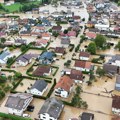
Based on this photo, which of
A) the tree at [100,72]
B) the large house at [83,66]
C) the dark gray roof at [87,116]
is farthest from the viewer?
the large house at [83,66]

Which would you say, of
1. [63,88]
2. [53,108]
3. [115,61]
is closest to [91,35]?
[115,61]

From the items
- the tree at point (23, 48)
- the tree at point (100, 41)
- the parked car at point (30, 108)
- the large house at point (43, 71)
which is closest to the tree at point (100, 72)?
the large house at point (43, 71)

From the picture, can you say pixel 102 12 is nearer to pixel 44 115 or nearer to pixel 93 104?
pixel 93 104

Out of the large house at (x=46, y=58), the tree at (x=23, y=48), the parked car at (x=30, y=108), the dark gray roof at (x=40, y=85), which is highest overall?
the dark gray roof at (x=40, y=85)

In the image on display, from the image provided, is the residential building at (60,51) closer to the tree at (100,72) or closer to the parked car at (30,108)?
the tree at (100,72)

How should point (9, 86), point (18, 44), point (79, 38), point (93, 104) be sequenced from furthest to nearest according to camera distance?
1. point (79, 38)
2. point (18, 44)
3. point (9, 86)
4. point (93, 104)

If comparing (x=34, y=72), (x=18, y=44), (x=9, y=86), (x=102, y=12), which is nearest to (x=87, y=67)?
(x=34, y=72)
